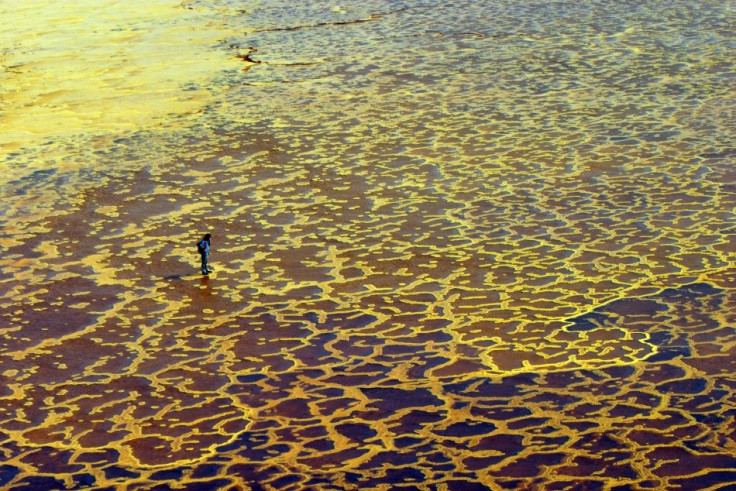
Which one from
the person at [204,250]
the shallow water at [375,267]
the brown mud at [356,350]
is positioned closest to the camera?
the brown mud at [356,350]

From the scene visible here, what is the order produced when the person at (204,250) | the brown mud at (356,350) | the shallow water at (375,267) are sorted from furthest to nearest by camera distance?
the person at (204,250) → the shallow water at (375,267) → the brown mud at (356,350)

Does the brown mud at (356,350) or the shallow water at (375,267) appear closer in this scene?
the brown mud at (356,350)

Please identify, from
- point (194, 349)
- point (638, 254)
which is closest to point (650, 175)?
point (638, 254)

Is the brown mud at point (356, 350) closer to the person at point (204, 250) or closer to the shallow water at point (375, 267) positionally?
the shallow water at point (375, 267)

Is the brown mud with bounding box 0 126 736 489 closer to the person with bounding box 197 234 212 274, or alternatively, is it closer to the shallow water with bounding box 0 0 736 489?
the shallow water with bounding box 0 0 736 489

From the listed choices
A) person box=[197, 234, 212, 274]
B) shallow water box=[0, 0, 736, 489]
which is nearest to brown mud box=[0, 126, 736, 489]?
shallow water box=[0, 0, 736, 489]

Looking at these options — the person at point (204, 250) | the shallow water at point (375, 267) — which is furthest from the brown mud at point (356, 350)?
the person at point (204, 250)

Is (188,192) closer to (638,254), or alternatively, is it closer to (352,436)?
(638,254)

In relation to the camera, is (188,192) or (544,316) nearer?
(544,316)
